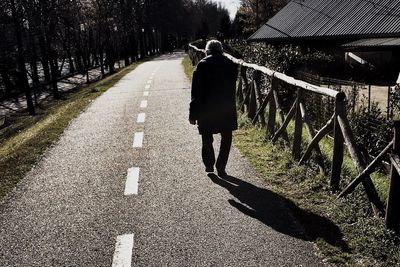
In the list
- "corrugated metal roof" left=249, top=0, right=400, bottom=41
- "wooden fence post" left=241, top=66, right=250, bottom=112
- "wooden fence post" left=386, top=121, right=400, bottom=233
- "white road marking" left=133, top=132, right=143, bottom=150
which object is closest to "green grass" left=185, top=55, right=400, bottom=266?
"wooden fence post" left=386, top=121, right=400, bottom=233

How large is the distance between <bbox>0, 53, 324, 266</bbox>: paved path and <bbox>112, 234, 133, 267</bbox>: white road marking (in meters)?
0.01

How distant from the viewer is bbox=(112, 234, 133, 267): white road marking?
4234mm

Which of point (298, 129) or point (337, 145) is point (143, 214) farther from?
point (298, 129)

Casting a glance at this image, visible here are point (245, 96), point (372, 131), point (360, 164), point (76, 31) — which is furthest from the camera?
point (76, 31)

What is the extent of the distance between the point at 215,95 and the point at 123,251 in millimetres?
2895

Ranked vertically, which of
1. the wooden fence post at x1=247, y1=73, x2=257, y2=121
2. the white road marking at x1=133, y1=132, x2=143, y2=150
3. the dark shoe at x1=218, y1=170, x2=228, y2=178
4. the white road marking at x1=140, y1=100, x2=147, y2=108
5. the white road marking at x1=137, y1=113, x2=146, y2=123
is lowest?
the white road marking at x1=140, y1=100, x2=147, y2=108

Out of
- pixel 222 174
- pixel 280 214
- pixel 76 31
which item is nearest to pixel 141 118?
pixel 222 174

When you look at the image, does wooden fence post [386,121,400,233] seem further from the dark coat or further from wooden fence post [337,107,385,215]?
the dark coat

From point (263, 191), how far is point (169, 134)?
4.08m

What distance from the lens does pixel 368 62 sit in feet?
82.7

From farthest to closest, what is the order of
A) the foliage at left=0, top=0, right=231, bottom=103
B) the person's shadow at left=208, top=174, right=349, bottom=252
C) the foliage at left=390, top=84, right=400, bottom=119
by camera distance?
1. the foliage at left=0, top=0, right=231, bottom=103
2. the foliage at left=390, top=84, right=400, bottom=119
3. the person's shadow at left=208, top=174, right=349, bottom=252

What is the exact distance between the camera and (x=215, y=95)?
6430mm

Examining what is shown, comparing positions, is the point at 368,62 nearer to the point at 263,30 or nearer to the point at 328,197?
the point at 263,30

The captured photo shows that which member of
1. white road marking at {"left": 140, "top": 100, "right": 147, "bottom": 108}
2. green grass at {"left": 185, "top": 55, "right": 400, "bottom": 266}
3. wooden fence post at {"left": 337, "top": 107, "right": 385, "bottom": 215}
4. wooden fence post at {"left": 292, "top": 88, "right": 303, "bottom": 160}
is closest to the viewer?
green grass at {"left": 185, "top": 55, "right": 400, "bottom": 266}
